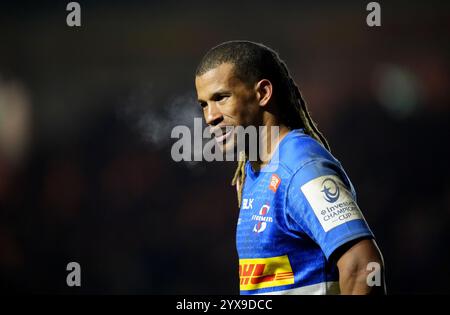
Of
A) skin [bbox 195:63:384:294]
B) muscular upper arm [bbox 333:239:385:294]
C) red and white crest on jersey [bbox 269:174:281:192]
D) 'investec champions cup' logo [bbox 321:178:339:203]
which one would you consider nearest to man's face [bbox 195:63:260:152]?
skin [bbox 195:63:384:294]

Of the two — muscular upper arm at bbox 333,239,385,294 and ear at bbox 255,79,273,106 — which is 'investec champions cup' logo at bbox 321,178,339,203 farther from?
ear at bbox 255,79,273,106

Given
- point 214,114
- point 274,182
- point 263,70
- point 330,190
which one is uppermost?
point 263,70

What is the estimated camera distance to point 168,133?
22.8 ft

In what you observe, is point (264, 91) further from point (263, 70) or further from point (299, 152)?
point (299, 152)

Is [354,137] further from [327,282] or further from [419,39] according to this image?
[327,282]

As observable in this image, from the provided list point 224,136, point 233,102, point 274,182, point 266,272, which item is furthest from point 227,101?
point 266,272

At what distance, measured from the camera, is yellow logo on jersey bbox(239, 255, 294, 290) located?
2789mm

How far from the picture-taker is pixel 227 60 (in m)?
3.13

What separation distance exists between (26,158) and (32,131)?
0.37 metres

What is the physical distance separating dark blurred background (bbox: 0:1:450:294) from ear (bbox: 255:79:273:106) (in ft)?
11.4

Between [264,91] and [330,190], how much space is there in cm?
81

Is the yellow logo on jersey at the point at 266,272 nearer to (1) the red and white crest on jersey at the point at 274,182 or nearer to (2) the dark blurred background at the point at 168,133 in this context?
(1) the red and white crest on jersey at the point at 274,182

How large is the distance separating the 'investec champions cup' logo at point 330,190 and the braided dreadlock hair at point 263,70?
683mm

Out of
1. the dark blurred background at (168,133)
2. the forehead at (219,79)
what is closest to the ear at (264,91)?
the forehead at (219,79)
